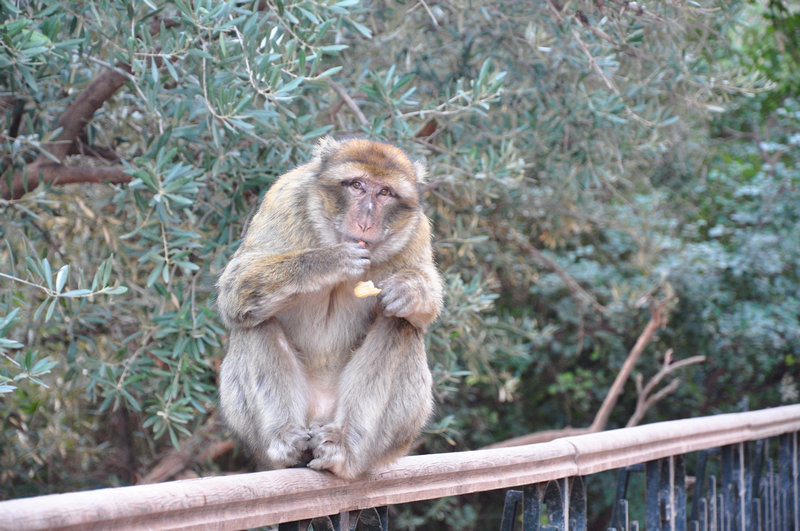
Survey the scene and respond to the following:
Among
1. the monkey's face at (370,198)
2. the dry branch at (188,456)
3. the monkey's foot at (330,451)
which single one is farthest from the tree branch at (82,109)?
the dry branch at (188,456)

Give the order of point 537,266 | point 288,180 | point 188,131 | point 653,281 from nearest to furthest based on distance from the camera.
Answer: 1. point 288,180
2. point 188,131
3. point 653,281
4. point 537,266

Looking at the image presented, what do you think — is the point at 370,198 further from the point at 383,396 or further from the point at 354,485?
the point at 354,485

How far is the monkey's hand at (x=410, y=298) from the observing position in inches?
98.7

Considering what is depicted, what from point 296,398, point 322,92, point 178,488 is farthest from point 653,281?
point 178,488

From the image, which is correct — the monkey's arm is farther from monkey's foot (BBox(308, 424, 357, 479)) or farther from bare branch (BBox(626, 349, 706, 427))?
bare branch (BBox(626, 349, 706, 427))

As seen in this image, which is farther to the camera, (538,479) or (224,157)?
(224,157)

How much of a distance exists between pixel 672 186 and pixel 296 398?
573 centimetres

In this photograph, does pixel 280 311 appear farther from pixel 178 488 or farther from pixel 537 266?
pixel 537 266

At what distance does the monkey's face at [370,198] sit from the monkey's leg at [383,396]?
0.29m

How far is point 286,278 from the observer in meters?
2.57

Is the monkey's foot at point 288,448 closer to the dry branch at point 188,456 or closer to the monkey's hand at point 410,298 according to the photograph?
the monkey's hand at point 410,298

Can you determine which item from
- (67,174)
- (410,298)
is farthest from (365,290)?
(67,174)

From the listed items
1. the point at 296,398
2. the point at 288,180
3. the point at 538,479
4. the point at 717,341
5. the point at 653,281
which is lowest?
the point at 717,341

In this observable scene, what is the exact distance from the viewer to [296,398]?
8.59 ft
